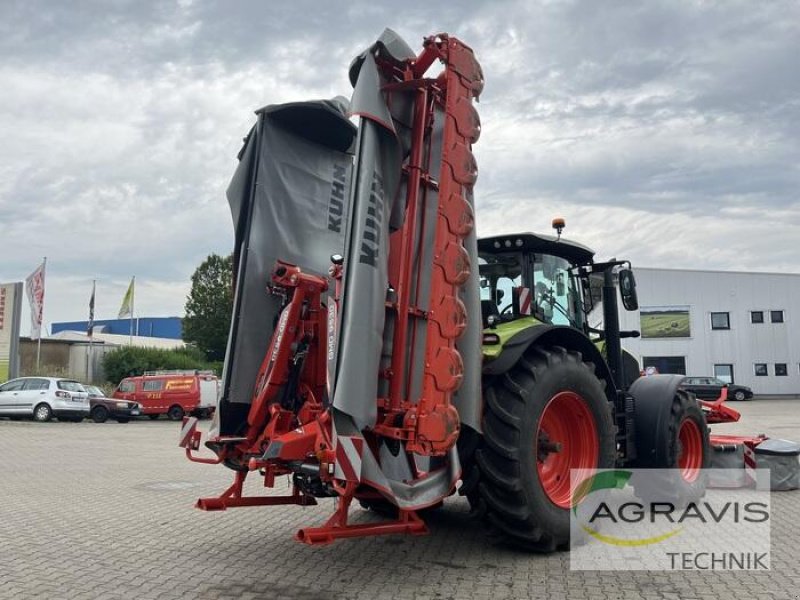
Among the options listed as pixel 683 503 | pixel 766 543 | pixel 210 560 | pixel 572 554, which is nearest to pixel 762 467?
pixel 683 503

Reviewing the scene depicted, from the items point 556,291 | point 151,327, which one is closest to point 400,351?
point 556,291

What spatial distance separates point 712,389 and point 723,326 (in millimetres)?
9852

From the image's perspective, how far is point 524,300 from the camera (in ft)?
21.3

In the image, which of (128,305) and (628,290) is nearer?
(628,290)

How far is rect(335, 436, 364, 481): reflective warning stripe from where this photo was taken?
4375 mm

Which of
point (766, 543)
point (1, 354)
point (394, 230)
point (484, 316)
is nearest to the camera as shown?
point (394, 230)

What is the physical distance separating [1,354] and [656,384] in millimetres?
30723

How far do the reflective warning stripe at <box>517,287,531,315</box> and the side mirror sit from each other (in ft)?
3.68

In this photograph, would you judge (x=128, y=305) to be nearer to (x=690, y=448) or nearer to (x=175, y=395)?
(x=175, y=395)

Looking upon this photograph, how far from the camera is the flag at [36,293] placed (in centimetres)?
3138

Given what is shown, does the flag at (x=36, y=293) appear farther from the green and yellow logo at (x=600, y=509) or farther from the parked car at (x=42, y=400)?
the green and yellow logo at (x=600, y=509)

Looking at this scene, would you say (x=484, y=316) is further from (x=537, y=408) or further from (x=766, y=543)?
(x=766, y=543)

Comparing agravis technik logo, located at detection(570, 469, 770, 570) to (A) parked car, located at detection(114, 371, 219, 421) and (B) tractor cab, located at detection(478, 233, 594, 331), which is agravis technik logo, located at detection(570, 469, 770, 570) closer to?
(B) tractor cab, located at detection(478, 233, 594, 331)

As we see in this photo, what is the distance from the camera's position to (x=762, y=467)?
855cm
